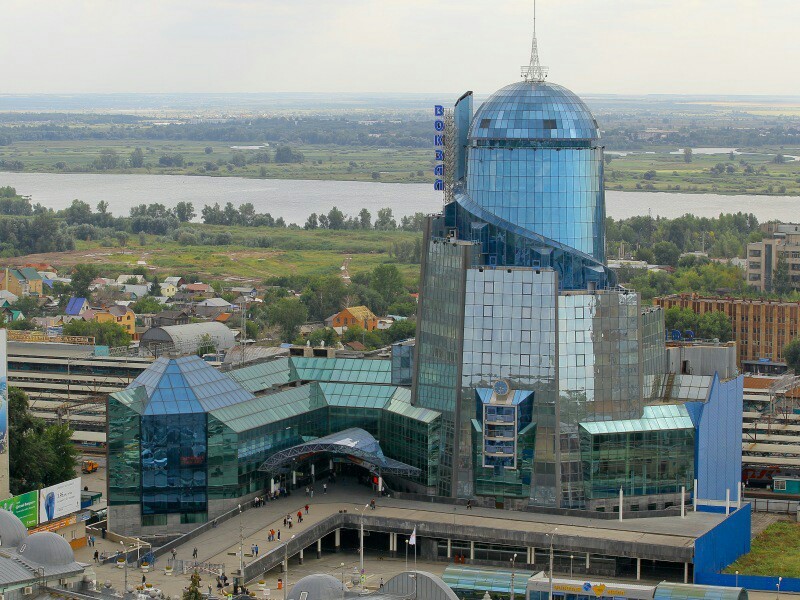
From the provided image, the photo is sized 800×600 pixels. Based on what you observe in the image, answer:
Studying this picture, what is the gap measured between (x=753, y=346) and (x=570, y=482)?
66.4 metres

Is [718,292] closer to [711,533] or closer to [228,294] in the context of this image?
[228,294]

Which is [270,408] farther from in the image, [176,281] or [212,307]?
[176,281]

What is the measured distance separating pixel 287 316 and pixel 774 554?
81.0m

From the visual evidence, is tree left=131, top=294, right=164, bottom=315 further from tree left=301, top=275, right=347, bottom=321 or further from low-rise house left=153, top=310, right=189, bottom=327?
tree left=301, top=275, right=347, bottom=321

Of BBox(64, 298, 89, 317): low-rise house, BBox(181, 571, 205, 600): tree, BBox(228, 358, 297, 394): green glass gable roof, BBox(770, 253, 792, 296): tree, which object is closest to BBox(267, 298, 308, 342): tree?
BBox(64, 298, 89, 317): low-rise house

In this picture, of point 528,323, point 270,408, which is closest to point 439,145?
point 528,323

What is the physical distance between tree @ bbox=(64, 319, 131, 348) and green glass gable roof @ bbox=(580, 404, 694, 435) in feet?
208

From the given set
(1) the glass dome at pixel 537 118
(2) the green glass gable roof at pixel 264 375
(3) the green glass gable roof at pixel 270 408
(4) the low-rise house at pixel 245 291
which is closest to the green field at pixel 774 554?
(1) the glass dome at pixel 537 118

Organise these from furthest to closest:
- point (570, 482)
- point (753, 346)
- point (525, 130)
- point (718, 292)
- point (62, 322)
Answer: point (718, 292)
point (62, 322)
point (753, 346)
point (525, 130)
point (570, 482)

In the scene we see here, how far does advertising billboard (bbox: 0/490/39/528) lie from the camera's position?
269ft

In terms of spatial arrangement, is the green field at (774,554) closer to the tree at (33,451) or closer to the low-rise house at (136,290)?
the tree at (33,451)

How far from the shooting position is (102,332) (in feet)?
482

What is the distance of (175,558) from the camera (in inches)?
3177

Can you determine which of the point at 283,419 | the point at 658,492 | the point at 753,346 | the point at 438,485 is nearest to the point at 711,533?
the point at 658,492
